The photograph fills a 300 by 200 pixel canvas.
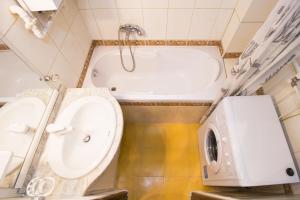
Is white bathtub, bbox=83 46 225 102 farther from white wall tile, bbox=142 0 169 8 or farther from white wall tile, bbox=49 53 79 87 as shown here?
white wall tile, bbox=142 0 169 8

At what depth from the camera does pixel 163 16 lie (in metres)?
1.68

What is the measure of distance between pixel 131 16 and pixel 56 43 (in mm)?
822

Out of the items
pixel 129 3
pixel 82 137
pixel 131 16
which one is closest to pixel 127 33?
pixel 131 16

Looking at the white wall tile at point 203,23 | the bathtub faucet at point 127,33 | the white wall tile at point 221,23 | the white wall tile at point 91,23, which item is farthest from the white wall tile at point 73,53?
the white wall tile at point 221,23

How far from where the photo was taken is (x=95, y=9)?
163 cm

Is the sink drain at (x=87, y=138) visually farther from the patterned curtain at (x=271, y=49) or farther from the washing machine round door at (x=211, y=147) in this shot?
the patterned curtain at (x=271, y=49)

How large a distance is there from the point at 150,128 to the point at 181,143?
39 cm

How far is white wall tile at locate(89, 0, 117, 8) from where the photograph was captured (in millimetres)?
1566

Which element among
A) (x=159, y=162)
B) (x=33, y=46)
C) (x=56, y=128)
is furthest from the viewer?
(x=159, y=162)

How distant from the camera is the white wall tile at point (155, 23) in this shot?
1.64 m

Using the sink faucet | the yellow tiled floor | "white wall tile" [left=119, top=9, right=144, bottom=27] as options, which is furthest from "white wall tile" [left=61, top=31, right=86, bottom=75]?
the yellow tiled floor

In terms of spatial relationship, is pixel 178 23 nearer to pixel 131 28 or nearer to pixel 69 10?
pixel 131 28

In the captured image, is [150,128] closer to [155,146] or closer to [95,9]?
[155,146]

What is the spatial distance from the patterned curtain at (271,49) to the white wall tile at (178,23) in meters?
0.90
